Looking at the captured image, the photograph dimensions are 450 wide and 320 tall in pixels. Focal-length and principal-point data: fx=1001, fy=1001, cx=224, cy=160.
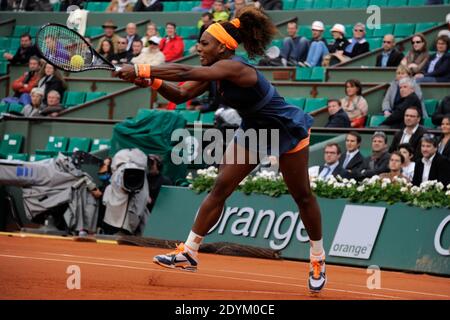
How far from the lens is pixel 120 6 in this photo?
77.8 feet

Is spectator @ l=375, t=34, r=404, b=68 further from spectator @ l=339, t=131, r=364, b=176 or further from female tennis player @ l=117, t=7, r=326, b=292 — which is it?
female tennis player @ l=117, t=7, r=326, b=292

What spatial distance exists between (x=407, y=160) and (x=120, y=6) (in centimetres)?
1258

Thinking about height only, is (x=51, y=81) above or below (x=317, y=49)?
below

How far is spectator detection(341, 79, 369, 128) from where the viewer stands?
49.0ft

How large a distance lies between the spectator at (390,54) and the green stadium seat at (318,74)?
1.01m

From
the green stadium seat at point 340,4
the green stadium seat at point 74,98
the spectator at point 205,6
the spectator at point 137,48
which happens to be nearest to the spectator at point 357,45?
the green stadium seat at point 340,4

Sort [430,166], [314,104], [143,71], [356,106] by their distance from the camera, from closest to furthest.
→ [143,71] → [430,166] → [356,106] → [314,104]

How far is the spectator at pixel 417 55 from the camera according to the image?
15461mm

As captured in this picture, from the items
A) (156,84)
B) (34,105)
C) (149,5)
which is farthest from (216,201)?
(149,5)

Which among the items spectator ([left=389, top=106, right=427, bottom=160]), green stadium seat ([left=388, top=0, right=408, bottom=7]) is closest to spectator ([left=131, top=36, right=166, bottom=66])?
green stadium seat ([left=388, top=0, right=408, bottom=7])

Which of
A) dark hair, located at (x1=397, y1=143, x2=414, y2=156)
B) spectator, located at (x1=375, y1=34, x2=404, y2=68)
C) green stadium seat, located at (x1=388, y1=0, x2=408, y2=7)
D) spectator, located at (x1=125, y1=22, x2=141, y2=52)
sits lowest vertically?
dark hair, located at (x1=397, y1=143, x2=414, y2=156)

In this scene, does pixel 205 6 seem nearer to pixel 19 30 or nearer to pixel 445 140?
pixel 19 30

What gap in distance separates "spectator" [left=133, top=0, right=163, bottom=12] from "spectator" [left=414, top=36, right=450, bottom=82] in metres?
8.70

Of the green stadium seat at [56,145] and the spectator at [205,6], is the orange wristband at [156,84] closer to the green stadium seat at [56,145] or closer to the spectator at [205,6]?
the green stadium seat at [56,145]
